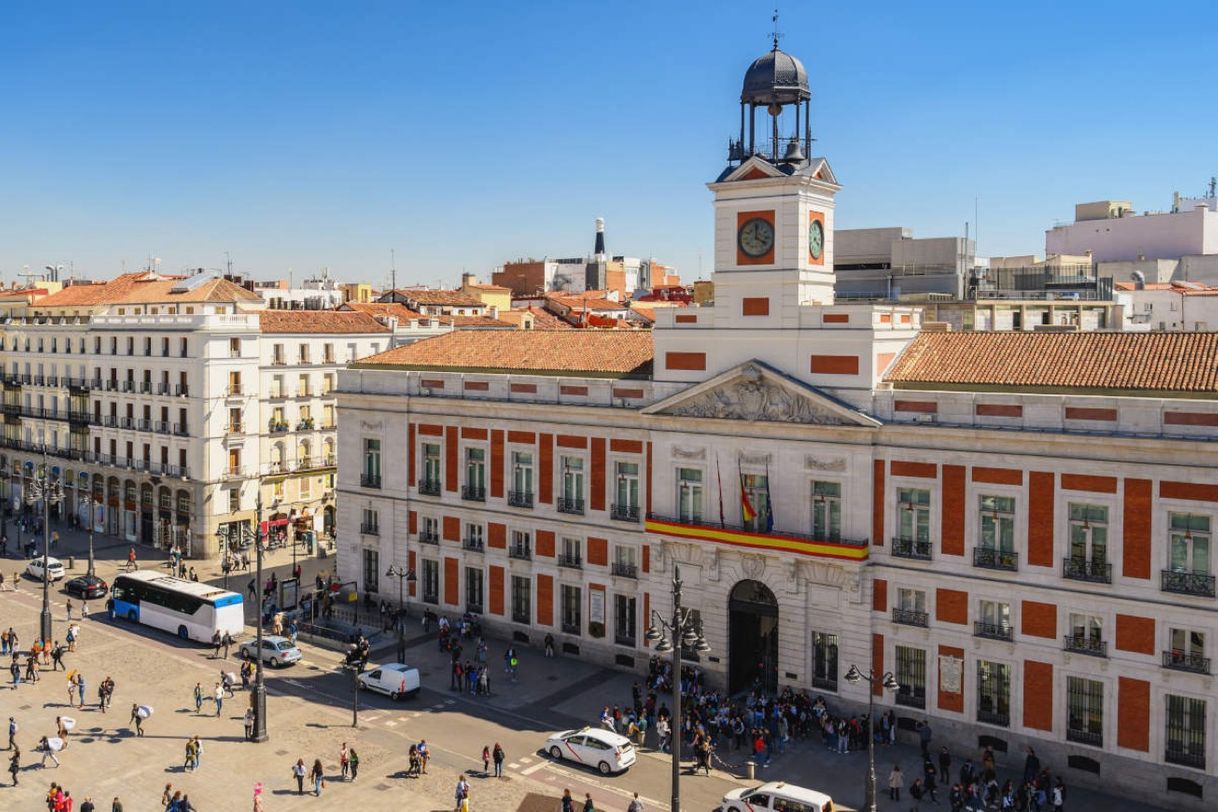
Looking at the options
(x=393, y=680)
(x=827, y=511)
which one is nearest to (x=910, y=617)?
(x=827, y=511)

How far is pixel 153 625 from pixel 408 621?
12717 mm

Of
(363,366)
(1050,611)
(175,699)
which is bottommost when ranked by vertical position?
(175,699)

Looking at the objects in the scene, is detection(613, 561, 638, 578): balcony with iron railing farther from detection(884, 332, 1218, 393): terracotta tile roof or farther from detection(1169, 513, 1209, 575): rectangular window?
detection(1169, 513, 1209, 575): rectangular window

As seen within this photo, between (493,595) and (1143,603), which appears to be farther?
(493,595)

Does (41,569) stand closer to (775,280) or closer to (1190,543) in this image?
(775,280)

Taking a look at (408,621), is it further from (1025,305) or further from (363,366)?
(1025,305)

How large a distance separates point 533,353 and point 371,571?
581 inches

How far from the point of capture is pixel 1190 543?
A: 3625cm

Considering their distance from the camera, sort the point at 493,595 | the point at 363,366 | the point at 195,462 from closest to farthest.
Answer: the point at 493,595 < the point at 363,366 < the point at 195,462

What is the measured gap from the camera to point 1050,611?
127 feet

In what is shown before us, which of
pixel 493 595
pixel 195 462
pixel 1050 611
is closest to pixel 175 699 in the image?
pixel 493 595

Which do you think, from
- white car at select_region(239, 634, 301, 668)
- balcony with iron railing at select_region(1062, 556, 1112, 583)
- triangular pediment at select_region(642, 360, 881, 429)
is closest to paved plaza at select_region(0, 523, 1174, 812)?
white car at select_region(239, 634, 301, 668)

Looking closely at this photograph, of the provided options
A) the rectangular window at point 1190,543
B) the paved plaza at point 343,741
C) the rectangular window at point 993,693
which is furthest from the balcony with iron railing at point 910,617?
the rectangular window at point 1190,543

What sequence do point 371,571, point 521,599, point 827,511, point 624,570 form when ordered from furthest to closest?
point 371,571, point 521,599, point 624,570, point 827,511
